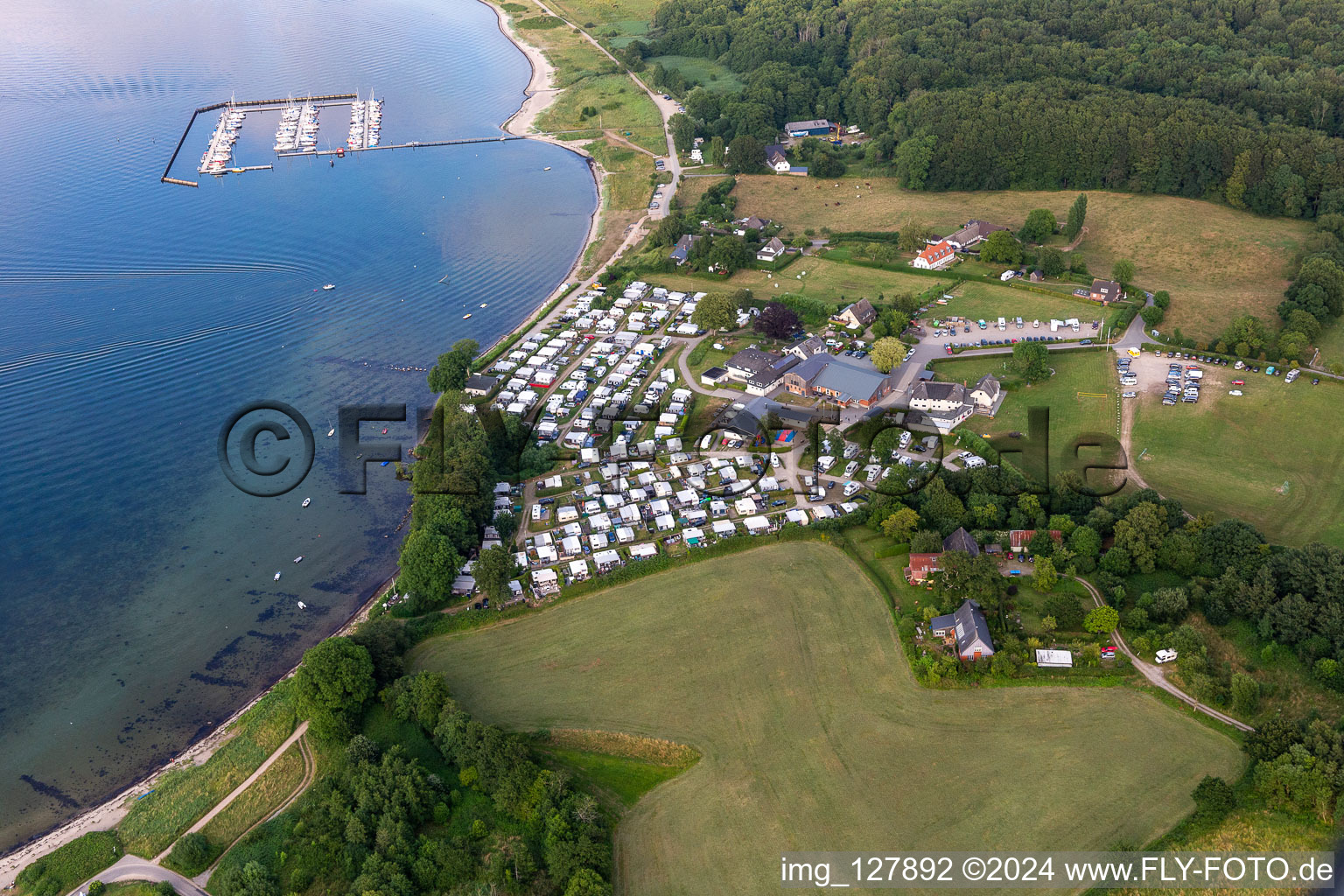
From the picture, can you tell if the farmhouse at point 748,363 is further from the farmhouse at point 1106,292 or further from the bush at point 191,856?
the bush at point 191,856

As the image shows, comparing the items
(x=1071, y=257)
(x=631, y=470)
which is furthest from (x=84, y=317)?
(x=1071, y=257)

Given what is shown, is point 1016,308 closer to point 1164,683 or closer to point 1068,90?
point 1164,683

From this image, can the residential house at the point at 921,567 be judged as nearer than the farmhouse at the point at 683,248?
Yes

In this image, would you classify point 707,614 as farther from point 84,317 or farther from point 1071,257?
point 84,317

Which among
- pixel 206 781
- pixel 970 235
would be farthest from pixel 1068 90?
pixel 206 781

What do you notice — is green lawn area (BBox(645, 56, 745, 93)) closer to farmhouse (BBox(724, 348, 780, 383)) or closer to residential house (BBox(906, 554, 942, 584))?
farmhouse (BBox(724, 348, 780, 383))

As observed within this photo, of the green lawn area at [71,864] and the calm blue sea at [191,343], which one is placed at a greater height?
the calm blue sea at [191,343]

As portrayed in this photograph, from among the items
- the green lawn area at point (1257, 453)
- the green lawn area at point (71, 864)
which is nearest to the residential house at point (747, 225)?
the green lawn area at point (1257, 453)
